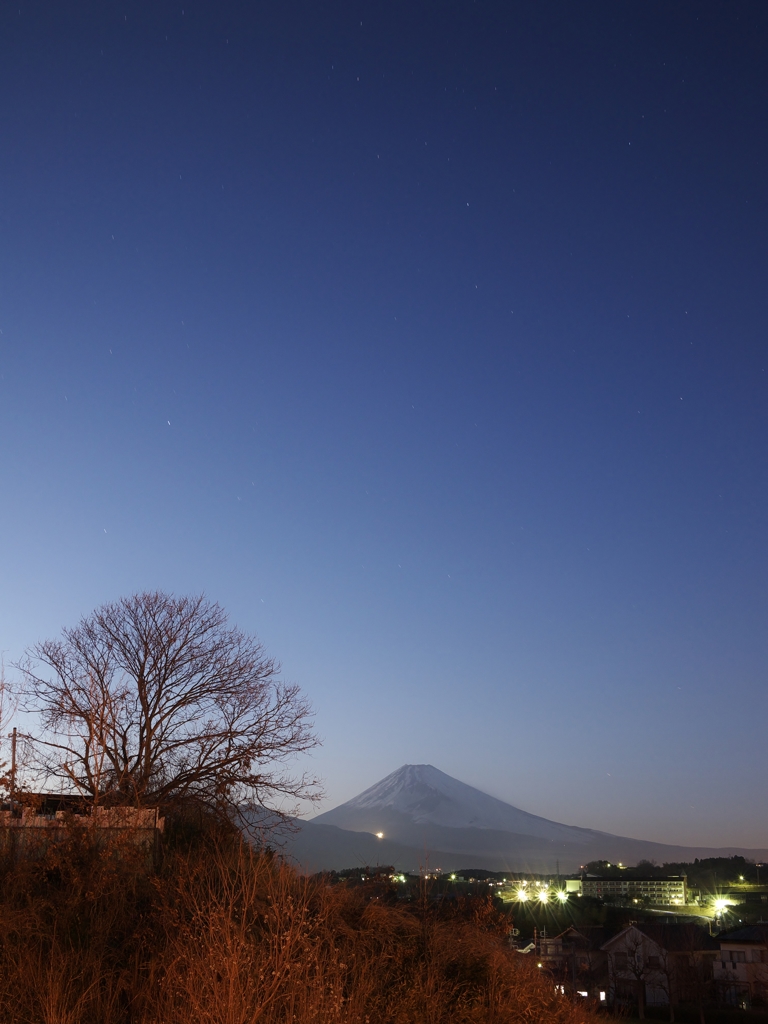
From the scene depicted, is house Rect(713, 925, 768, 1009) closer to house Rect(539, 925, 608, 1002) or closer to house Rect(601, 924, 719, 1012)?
house Rect(601, 924, 719, 1012)

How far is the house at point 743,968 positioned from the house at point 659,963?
0.89 metres

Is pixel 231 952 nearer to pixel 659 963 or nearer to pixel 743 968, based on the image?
pixel 659 963

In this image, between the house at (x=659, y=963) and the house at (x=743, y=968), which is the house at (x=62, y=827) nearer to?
the house at (x=659, y=963)

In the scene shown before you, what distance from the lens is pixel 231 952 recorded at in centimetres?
708

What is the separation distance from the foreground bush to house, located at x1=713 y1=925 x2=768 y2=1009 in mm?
40681

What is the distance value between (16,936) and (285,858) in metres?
5.23

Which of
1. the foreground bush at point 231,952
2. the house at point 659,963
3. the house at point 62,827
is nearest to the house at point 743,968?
the house at point 659,963

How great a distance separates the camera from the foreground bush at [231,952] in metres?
7.35

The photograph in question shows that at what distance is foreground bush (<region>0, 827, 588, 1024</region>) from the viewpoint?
7.35 meters

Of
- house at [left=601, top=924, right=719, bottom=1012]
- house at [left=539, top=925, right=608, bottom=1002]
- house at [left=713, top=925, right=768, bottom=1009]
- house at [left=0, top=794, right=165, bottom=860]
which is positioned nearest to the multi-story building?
house at [left=539, top=925, right=608, bottom=1002]

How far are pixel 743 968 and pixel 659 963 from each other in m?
4.91

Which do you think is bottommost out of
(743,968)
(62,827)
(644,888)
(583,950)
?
(644,888)

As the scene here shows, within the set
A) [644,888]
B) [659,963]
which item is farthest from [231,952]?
[644,888]

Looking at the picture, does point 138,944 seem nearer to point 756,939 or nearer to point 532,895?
point 756,939
